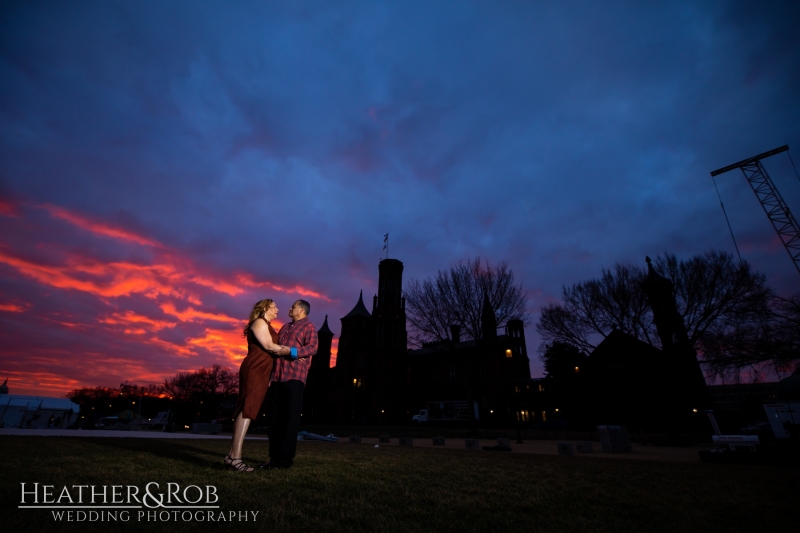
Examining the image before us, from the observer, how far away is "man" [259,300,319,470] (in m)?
4.59

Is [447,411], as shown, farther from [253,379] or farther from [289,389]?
[253,379]

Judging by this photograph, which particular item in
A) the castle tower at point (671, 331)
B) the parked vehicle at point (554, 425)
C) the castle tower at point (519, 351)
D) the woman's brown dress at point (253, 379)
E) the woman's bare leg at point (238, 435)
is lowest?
the parked vehicle at point (554, 425)

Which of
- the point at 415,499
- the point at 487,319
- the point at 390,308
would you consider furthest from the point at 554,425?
the point at 415,499

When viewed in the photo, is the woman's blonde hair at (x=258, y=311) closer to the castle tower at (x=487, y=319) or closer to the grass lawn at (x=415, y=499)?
the grass lawn at (x=415, y=499)

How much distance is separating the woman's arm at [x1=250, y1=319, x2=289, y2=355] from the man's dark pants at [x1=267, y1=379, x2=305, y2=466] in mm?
633

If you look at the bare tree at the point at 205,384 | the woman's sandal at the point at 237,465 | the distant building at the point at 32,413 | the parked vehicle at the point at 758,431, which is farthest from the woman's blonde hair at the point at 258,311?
the bare tree at the point at 205,384

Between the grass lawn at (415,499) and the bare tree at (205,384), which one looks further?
the bare tree at (205,384)

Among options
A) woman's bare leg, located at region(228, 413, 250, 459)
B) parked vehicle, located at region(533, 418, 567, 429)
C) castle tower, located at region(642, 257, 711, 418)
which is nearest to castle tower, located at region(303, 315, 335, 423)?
parked vehicle, located at region(533, 418, 567, 429)

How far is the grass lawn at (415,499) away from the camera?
2.24m

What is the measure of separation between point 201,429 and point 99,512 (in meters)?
25.5

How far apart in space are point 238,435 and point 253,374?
2.43 feet

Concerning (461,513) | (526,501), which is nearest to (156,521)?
(461,513)

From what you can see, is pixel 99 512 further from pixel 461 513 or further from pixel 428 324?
pixel 428 324

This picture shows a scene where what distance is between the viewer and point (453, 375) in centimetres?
6328
